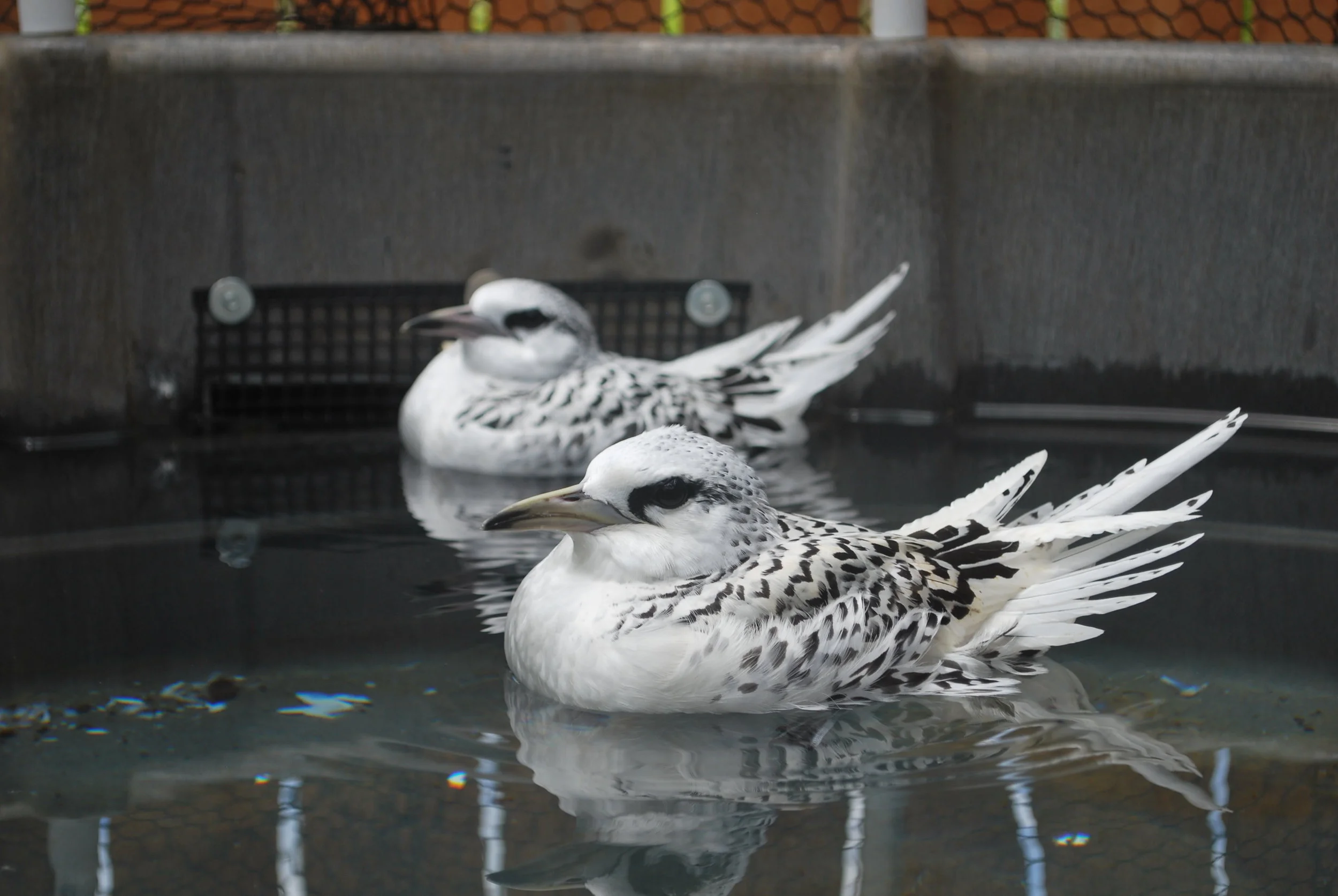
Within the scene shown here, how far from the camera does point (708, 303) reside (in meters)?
6.29

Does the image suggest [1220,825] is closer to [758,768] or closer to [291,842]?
[758,768]

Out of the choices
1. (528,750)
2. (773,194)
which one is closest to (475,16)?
(773,194)

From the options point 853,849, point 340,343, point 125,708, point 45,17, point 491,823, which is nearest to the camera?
point 853,849

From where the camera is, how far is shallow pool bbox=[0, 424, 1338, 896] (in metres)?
2.81

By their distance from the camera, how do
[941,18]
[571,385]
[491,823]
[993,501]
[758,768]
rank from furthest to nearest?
[941,18] → [571,385] → [993,501] → [758,768] → [491,823]

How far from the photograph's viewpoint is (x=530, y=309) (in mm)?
5633

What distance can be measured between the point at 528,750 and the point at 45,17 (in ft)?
12.3

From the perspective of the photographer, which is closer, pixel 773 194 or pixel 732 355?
pixel 732 355

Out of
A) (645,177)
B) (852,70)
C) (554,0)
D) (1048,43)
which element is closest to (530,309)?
(645,177)

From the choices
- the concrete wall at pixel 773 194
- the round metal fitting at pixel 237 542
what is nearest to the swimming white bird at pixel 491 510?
the round metal fitting at pixel 237 542

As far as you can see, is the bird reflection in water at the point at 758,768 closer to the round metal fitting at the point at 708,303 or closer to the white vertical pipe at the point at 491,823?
the white vertical pipe at the point at 491,823

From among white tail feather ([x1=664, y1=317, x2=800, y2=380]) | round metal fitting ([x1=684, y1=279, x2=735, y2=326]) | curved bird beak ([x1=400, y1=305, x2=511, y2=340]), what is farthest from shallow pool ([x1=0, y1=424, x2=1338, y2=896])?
round metal fitting ([x1=684, y1=279, x2=735, y2=326])

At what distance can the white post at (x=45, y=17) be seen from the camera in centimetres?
579

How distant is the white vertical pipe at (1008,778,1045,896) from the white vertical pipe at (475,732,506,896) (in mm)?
845
